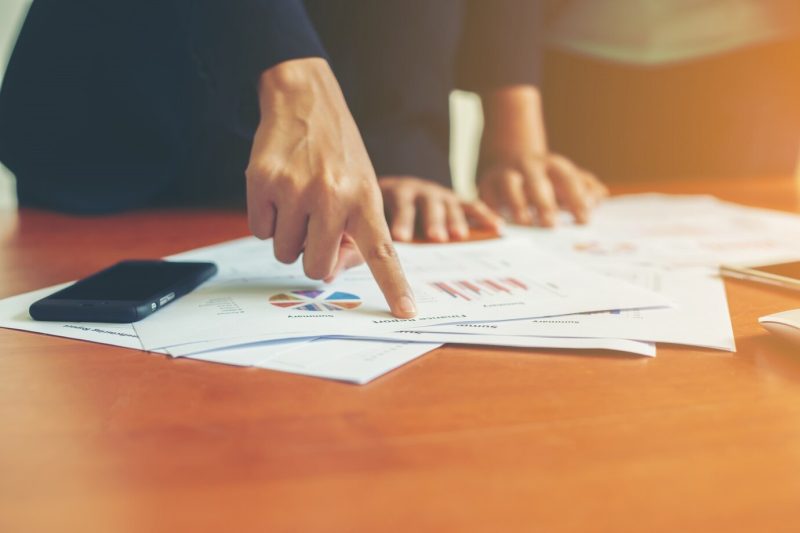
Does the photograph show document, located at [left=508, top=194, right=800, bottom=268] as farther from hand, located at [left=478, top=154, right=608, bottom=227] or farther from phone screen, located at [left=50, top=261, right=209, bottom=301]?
phone screen, located at [left=50, top=261, right=209, bottom=301]

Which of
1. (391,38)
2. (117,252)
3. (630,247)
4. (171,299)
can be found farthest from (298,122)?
(391,38)

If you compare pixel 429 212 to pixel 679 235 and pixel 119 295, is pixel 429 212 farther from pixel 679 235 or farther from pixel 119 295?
pixel 119 295

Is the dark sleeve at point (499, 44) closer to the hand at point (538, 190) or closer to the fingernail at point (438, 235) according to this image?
the hand at point (538, 190)

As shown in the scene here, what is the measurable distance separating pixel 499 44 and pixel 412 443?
1.00m

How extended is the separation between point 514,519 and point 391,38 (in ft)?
3.04

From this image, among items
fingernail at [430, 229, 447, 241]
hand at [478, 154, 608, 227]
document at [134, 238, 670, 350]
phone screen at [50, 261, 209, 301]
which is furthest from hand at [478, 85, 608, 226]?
phone screen at [50, 261, 209, 301]

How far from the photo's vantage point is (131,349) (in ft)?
1.36

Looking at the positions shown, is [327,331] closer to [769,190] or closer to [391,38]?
[391,38]

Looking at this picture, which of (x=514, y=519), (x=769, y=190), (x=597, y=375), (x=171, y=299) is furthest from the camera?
(x=769, y=190)

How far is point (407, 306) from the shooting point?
18.2 inches

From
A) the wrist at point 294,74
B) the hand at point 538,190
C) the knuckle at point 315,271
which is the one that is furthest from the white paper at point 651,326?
the hand at point 538,190

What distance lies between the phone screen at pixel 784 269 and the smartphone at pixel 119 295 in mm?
482

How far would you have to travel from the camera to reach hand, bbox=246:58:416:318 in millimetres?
510

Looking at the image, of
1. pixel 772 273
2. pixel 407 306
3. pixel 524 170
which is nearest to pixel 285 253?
pixel 407 306
